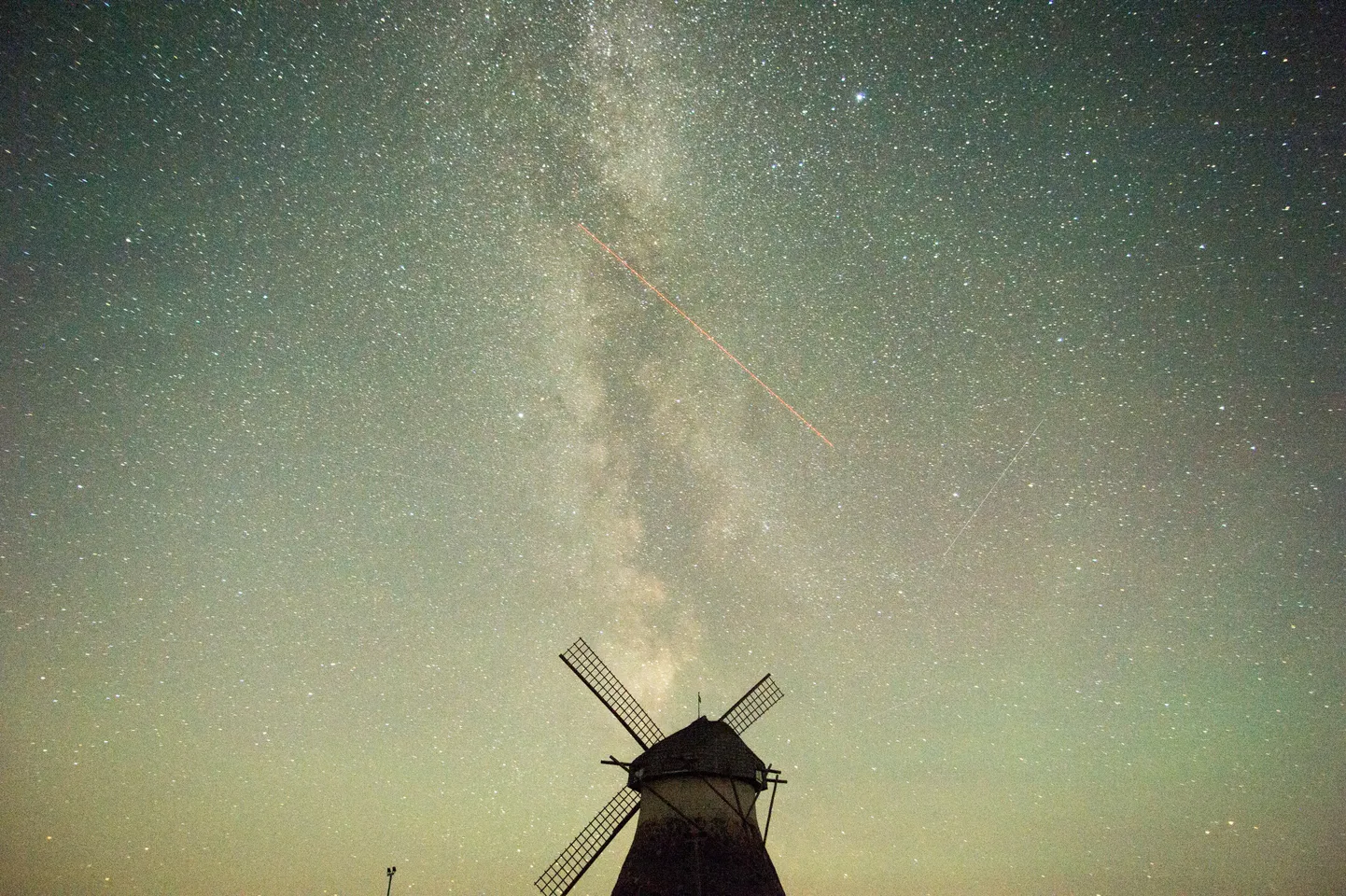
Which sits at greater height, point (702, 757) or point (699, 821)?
point (702, 757)

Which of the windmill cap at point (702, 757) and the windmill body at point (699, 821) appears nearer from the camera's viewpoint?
the windmill body at point (699, 821)

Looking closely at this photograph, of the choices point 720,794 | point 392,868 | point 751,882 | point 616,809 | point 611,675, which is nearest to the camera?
point 751,882

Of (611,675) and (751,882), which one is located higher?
(611,675)

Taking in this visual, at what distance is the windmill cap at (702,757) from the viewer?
14930 mm

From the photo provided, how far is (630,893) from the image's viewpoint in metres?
13.7

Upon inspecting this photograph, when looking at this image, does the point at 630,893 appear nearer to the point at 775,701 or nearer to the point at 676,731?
the point at 676,731

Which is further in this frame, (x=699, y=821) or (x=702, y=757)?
(x=702, y=757)

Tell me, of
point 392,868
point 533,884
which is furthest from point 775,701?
point 392,868

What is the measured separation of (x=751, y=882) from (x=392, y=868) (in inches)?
1200

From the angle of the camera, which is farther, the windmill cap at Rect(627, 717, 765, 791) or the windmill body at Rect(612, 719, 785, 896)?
the windmill cap at Rect(627, 717, 765, 791)

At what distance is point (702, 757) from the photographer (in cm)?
1498

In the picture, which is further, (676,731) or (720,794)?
(676,731)

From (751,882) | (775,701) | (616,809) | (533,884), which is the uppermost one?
(775,701)

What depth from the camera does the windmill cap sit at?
14.9 metres
